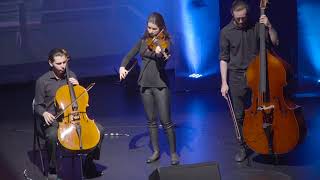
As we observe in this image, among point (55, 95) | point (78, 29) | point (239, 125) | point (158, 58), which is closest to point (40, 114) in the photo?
point (55, 95)

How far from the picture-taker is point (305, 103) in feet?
25.9

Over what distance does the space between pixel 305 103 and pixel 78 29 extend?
159 inches

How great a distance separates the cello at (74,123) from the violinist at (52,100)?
154 mm

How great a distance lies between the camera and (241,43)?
215 inches

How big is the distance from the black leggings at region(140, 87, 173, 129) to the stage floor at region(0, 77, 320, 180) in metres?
0.44

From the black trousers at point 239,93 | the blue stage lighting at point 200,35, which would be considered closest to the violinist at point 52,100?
the black trousers at point 239,93

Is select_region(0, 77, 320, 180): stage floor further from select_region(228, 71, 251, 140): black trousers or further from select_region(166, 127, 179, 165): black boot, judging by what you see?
select_region(228, 71, 251, 140): black trousers

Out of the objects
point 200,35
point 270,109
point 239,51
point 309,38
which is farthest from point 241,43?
point 200,35

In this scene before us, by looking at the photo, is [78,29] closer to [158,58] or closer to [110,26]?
[110,26]

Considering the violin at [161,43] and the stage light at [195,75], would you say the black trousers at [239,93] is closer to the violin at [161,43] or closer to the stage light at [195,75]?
the violin at [161,43]

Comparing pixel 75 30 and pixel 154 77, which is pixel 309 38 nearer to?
pixel 154 77

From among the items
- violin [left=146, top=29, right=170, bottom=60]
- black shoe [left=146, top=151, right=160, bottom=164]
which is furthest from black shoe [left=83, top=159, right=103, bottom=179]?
violin [left=146, top=29, right=170, bottom=60]

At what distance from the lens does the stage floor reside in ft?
18.2

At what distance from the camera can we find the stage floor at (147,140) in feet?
18.2
